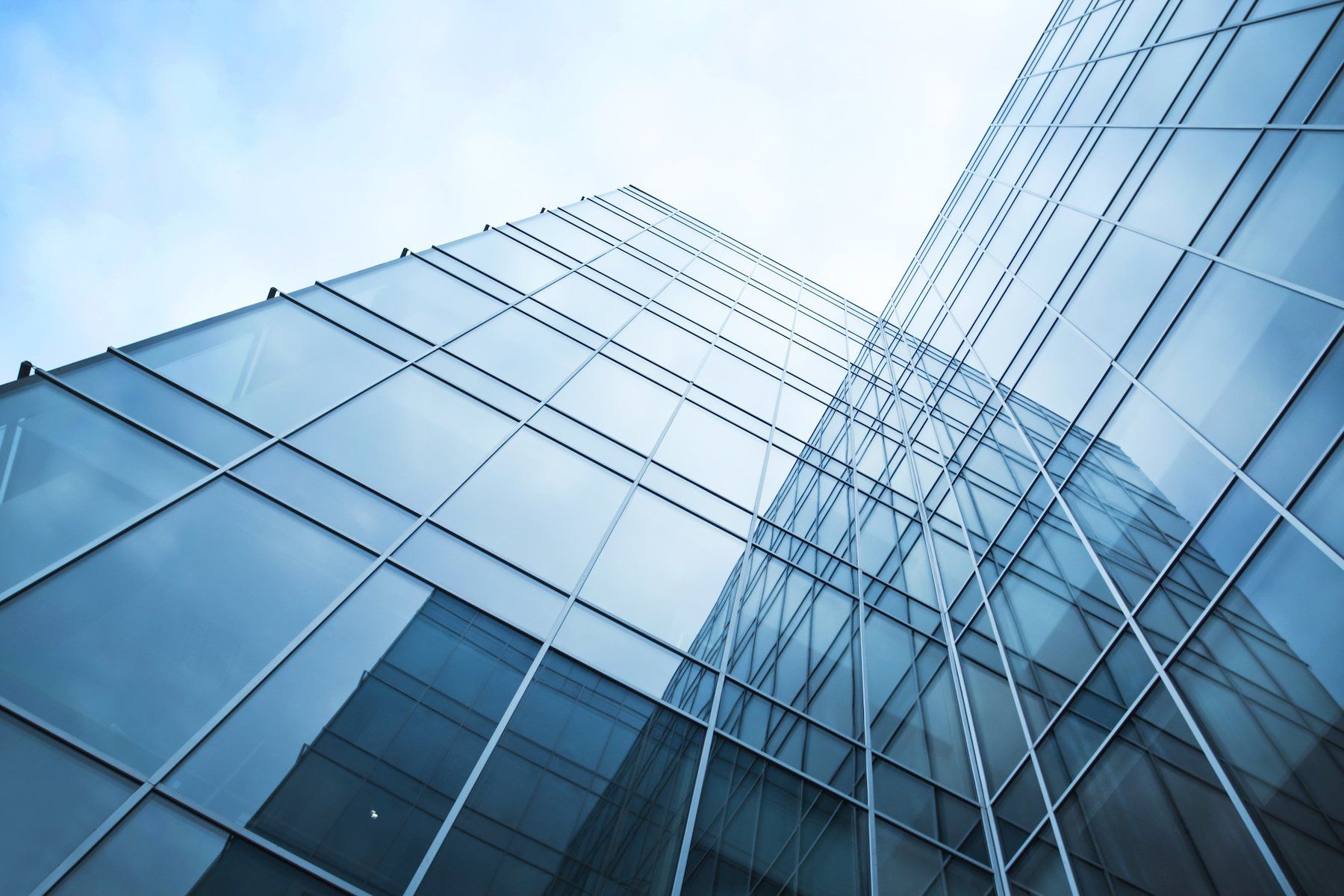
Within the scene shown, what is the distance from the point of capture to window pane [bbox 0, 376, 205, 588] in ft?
22.6

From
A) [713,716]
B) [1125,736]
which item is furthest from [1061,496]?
[713,716]

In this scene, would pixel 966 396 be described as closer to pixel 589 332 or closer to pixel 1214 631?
pixel 589 332

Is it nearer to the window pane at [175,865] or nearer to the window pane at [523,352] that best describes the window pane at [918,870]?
the window pane at [175,865]

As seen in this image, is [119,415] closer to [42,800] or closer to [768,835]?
[42,800]

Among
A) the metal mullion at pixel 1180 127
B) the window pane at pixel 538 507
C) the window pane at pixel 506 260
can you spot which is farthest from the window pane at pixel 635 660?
the metal mullion at pixel 1180 127

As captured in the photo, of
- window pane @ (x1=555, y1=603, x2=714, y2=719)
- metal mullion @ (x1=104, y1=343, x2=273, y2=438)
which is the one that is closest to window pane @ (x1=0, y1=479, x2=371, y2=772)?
metal mullion @ (x1=104, y1=343, x2=273, y2=438)

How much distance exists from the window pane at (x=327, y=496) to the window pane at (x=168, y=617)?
237 millimetres

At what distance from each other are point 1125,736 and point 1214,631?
1.62 metres

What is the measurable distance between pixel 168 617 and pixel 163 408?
2.96 m

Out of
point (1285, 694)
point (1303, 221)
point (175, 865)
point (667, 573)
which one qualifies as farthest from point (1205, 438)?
point (175, 865)

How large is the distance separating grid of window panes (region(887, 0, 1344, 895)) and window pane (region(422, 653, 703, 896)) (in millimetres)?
4478

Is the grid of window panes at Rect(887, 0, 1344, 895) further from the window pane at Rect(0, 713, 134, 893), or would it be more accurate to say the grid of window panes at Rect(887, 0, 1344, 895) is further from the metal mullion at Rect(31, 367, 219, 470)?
the metal mullion at Rect(31, 367, 219, 470)

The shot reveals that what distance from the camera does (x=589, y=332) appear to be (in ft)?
53.2

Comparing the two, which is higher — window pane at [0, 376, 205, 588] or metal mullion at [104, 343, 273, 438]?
metal mullion at [104, 343, 273, 438]
